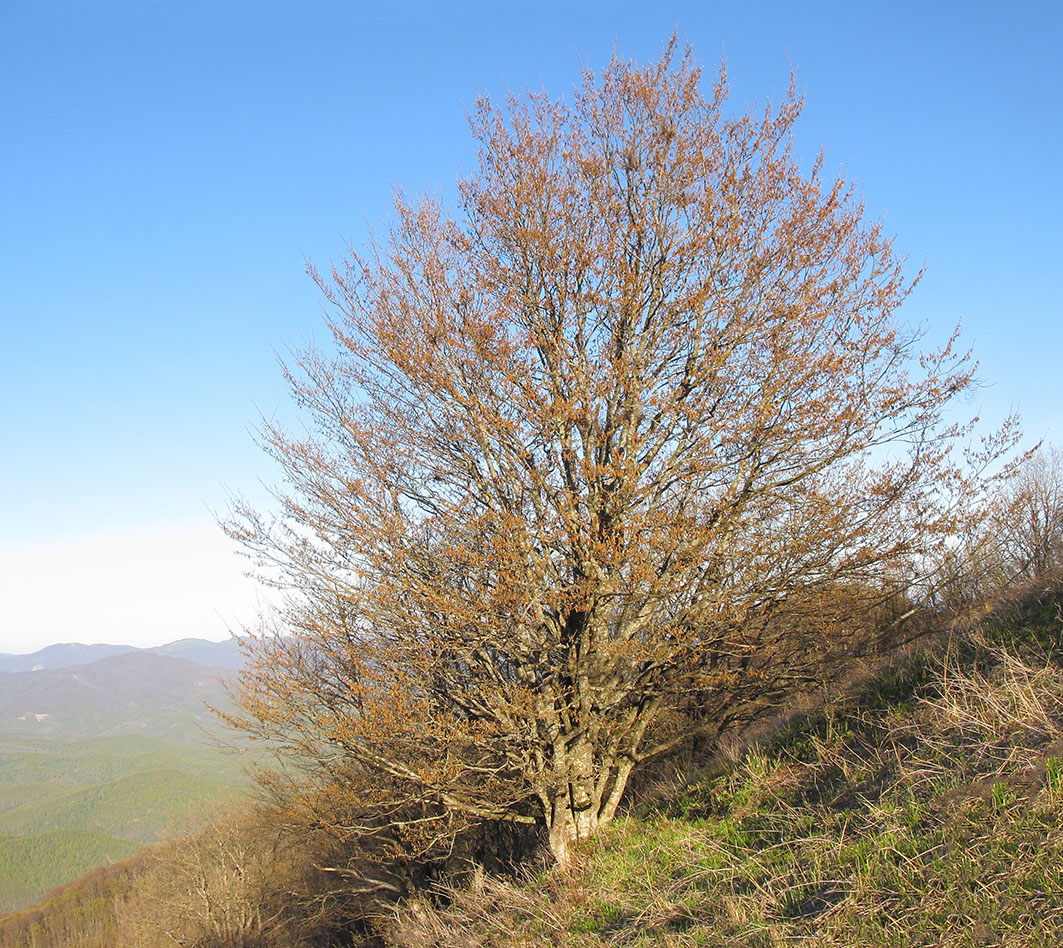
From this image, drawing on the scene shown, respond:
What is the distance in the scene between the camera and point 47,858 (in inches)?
5768

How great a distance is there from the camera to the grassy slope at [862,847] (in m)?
3.67

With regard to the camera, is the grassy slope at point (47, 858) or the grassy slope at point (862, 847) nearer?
the grassy slope at point (862, 847)

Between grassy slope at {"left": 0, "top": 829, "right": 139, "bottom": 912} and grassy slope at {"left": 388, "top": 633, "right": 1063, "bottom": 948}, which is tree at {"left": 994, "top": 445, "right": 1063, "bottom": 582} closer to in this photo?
grassy slope at {"left": 388, "top": 633, "right": 1063, "bottom": 948}

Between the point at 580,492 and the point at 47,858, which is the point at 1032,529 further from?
the point at 47,858

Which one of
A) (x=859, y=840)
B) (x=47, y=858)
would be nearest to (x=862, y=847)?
(x=859, y=840)

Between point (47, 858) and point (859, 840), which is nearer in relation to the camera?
point (859, 840)

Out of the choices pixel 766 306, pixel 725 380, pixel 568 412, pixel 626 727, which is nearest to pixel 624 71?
pixel 766 306

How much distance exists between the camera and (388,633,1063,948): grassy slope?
144 inches

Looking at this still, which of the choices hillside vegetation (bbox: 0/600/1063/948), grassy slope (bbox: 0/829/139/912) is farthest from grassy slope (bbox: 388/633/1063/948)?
grassy slope (bbox: 0/829/139/912)

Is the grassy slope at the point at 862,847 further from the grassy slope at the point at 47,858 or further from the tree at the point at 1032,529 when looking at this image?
the grassy slope at the point at 47,858

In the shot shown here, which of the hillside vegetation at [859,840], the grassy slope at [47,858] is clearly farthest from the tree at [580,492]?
the grassy slope at [47,858]

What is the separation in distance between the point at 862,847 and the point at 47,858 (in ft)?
628

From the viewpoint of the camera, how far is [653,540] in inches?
263

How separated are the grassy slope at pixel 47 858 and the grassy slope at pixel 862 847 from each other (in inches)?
6376
